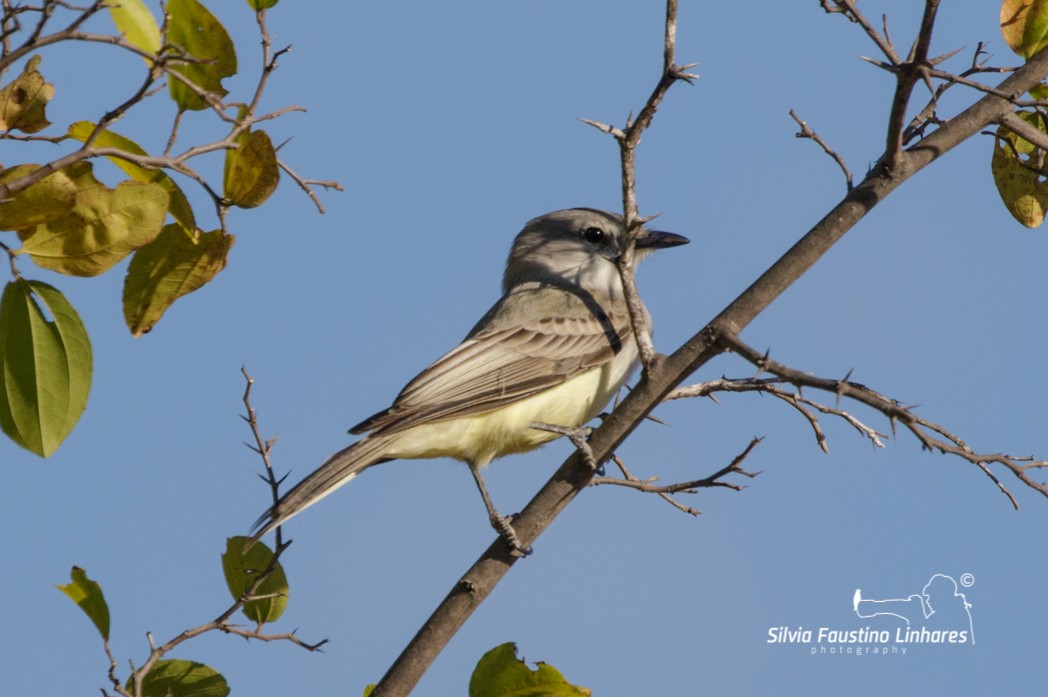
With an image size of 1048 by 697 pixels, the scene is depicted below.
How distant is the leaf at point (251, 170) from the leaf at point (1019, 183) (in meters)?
2.85

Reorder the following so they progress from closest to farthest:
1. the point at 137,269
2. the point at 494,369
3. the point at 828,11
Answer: the point at 137,269 → the point at 828,11 → the point at 494,369

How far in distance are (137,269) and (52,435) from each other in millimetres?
597

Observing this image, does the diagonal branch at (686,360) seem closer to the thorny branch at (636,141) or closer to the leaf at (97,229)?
the thorny branch at (636,141)

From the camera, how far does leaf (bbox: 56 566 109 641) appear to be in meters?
3.62

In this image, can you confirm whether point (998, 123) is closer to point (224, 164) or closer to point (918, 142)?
point (918, 142)

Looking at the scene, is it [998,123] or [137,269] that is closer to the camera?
[137,269]

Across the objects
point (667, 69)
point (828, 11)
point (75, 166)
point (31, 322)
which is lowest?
point (31, 322)

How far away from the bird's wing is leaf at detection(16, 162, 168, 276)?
7.75ft

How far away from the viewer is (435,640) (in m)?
3.95

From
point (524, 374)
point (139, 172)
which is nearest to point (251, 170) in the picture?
point (139, 172)

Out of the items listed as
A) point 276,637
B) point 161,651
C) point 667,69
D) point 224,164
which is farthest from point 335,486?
point 667,69

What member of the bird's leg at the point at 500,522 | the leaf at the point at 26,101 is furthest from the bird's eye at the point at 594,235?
the leaf at the point at 26,101

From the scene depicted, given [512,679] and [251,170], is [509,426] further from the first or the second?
[251,170]

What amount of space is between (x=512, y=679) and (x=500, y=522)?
1.77 meters
